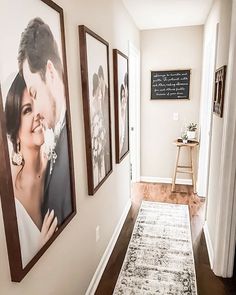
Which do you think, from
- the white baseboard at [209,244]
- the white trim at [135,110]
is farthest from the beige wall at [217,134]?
the white trim at [135,110]

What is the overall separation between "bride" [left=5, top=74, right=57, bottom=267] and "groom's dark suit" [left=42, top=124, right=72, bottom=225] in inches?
2.1

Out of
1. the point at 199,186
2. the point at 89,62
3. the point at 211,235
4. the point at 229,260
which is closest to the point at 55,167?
the point at 89,62

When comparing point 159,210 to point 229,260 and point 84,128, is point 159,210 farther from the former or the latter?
point 84,128

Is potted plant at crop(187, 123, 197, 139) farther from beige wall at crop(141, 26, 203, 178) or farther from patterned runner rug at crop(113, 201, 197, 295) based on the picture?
patterned runner rug at crop(113, 201, 197, 295)

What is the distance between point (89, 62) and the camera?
1.63 m

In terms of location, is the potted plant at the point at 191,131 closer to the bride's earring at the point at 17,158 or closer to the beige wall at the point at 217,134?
the beige wall at the point at 217,134

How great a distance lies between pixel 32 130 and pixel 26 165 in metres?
0.15

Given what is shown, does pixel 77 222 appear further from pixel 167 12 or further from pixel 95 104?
pixel 167 12

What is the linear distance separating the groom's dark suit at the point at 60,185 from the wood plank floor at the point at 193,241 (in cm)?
100

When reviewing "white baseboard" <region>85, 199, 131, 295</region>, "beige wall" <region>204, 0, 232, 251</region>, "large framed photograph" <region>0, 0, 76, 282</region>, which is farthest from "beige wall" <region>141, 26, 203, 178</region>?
"large framed photograph" <region>0, 0, 76, 282</region>

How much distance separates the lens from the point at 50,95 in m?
1.16

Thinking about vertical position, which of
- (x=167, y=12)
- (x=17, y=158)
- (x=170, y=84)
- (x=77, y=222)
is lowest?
(x=77, y=222)

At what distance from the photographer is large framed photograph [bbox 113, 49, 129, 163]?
2.33m

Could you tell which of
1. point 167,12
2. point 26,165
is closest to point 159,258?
point 26,165
